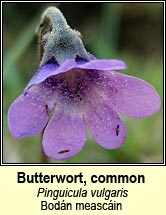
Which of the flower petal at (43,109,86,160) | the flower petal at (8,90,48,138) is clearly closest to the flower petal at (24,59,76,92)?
A: the flower petal at (8,90,48,138)

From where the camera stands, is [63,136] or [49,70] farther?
[63,136]

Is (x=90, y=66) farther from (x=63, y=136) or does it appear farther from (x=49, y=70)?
(x=63, y=136)

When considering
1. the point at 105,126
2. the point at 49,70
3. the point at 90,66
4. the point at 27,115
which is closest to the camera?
the point at 90,66

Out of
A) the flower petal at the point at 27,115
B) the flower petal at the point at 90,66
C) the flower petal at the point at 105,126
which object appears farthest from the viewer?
the flower petal at the point at 105,126

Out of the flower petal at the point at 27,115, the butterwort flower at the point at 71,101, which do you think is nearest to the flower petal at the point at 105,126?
the butterwort flower at the point at 71,101

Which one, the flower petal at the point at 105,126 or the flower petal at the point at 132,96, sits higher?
the flower petal at the point at 132,96

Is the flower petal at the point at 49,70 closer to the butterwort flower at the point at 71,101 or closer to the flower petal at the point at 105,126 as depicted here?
the butterwort flower at the point at 71,101

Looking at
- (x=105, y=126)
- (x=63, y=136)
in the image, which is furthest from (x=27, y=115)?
(x=105, y=126)

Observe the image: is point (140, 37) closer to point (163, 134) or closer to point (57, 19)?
point (163, 134)
